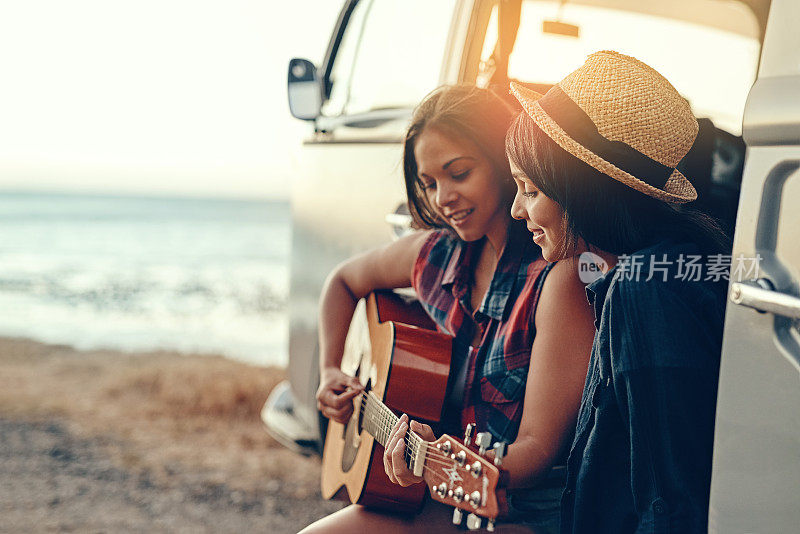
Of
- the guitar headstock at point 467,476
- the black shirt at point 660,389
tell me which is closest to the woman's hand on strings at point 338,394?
the guitar headstock at point 467,476

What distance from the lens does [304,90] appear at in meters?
3.59

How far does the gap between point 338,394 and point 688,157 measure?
1.32 meters

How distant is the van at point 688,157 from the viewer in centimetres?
113

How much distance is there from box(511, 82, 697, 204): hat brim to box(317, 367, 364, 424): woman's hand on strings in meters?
1.09

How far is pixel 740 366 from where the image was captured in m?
1.18

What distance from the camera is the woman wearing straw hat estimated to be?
51.6 inches

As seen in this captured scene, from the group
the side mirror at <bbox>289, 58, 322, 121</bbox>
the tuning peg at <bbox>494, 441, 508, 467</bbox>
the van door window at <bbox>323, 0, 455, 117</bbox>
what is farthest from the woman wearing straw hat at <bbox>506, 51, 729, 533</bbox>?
A: the side mirror at <bbox>289, 58, 322, 121</bbox>

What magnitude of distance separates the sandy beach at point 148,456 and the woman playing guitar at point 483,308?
1812 mm

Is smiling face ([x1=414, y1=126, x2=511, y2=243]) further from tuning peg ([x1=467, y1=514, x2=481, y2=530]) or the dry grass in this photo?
the dry grass

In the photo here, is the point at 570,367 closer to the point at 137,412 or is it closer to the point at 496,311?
the point at 496,311

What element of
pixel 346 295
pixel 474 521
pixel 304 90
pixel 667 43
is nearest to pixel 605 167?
pixel 474 521

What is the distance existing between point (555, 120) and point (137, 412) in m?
4.96

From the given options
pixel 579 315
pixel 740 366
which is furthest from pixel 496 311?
pixel 740 366

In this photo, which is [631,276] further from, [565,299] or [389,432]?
[389,432]
